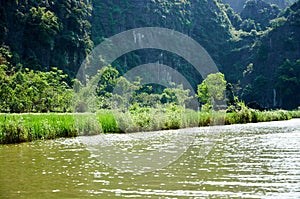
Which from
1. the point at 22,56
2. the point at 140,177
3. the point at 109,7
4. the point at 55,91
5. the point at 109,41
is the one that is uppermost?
the point at 109,7

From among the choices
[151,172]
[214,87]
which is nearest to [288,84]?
[214,87]

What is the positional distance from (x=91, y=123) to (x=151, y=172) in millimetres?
11515

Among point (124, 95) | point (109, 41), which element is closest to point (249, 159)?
point (124, 95)

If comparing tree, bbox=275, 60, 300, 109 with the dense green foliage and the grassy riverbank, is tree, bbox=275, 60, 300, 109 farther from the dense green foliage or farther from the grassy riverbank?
the dense green foliage

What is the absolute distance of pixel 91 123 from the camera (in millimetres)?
20109

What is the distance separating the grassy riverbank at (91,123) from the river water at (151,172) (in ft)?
8.37

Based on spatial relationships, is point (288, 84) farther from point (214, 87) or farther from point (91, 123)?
point (91, 123)

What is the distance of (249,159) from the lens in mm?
10852

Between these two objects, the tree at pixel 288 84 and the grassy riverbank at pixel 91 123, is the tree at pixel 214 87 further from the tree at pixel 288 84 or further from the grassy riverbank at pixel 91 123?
the tree at pixel 288 84

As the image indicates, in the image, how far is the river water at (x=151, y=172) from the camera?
7035 mm

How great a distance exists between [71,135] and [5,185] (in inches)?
452

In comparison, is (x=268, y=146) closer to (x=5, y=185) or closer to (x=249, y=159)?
(x=249, y=159)

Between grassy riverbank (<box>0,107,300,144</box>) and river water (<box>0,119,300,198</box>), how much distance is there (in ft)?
8.37

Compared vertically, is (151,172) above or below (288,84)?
below
